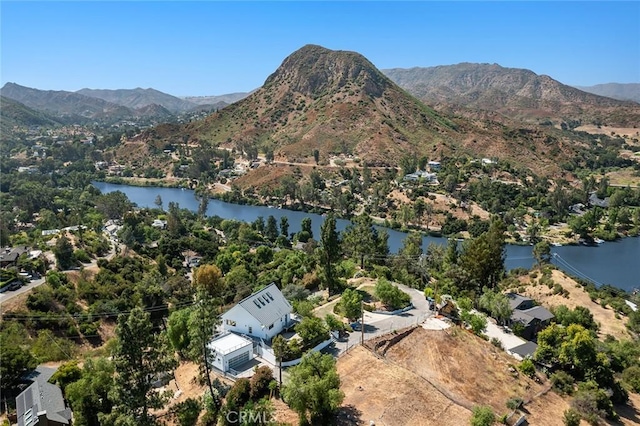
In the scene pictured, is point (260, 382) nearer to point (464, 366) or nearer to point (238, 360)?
point (238, 360)

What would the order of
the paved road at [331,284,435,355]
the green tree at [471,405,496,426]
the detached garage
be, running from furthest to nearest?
the paved road at [331,284,435,355], the detached garage, the green tree at [471,405,496,426]

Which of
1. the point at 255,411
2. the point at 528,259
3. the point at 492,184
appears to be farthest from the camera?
the point at 492,184

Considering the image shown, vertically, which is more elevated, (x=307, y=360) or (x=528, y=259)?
(x=307, y=360)

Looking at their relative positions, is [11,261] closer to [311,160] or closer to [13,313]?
[13,313]

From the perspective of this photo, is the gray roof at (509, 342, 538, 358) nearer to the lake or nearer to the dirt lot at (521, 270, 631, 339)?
the dirt lot at (521, 270, 631, 339)

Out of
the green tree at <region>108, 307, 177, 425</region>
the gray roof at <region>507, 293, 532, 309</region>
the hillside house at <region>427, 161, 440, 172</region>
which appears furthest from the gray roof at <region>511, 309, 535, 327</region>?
the hillside house at <region>427, 161, 440, 172</region>

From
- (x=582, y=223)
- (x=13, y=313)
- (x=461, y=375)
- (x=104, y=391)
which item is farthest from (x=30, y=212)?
(x=582, y=223)
